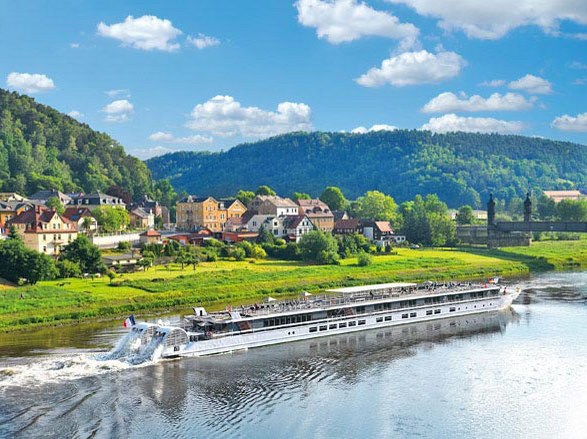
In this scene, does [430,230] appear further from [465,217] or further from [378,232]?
[465,217]

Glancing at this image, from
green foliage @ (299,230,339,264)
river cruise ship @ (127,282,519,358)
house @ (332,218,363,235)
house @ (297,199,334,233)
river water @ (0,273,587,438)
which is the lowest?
river water @ (0,273,587,438)

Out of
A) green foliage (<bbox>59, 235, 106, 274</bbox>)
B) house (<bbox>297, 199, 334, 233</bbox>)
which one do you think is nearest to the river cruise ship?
green foliage (<bbox>59, 235, 106, 274</bbox>)

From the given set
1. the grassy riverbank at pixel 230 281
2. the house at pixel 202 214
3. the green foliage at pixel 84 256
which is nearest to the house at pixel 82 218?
the house at pixel 202 214

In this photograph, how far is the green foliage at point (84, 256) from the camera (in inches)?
2852

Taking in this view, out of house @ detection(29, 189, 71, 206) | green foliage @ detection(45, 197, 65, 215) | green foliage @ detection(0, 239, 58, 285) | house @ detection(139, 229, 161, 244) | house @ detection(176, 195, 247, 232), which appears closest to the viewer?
green foliage @ detection(0, 239, 58, 285)

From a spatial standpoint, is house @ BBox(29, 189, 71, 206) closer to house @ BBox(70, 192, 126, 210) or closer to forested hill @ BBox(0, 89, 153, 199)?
house @ BBox(70, 192, 126, 210)

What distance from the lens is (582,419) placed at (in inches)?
1316

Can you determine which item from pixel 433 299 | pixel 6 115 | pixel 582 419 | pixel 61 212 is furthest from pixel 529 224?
pixel 6 115

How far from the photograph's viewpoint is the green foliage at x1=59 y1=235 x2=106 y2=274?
72.4 m

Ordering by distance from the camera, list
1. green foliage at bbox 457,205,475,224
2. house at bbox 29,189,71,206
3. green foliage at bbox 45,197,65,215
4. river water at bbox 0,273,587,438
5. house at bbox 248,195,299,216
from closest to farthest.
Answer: river water at bbox 0,273,587,438
green foliage at bbox 45,197,65,215
house at bbox 29,189,71,206
house at bbox 248,195,299,216
green foliage at bbox 457,205,475,224

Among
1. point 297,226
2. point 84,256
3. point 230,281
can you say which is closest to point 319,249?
point 297,226

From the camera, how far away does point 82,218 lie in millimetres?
99625

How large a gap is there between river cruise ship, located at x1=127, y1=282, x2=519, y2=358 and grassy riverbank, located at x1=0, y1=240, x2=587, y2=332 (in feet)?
35.4

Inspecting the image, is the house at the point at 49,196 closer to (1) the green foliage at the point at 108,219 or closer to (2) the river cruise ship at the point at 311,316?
(1) the green foliage at the point at 108,219
